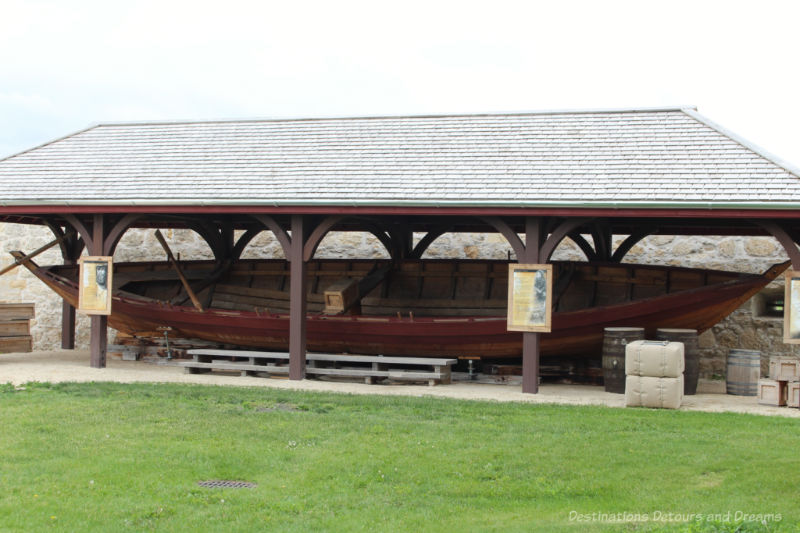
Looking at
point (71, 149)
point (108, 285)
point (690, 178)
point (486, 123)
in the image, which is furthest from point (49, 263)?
point (690, 178)

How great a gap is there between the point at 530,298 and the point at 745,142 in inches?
137

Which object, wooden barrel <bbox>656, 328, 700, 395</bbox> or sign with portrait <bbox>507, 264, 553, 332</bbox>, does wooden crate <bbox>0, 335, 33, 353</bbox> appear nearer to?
sign with portrait <bbox>507, 264, 553, 332</bbox>

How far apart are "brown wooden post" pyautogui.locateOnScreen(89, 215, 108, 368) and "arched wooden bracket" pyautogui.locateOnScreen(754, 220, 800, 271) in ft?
29.8

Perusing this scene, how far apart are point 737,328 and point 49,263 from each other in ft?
43.6

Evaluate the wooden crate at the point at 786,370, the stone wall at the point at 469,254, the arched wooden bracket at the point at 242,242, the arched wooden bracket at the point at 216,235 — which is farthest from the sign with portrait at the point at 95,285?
the wooden crate at the point at 786,370

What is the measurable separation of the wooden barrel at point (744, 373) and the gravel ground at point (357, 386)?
22cm

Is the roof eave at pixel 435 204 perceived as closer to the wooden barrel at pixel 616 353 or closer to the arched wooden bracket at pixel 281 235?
the arched wooden bracket at pixel 281 235

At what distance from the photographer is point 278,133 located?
1445cm

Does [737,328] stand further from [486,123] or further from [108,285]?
[108,285]

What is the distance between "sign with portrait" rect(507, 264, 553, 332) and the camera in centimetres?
1124

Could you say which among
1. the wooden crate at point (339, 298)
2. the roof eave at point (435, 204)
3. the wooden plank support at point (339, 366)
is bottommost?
the wooden plank support at point (339, 366)

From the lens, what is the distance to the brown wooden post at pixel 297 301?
12.3 metres

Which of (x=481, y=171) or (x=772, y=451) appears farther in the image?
(x=481, y=171)

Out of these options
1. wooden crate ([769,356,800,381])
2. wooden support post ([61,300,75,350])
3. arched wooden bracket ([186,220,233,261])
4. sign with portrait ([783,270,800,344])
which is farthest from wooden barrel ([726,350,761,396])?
wooden support post ([61,300,75,350])
